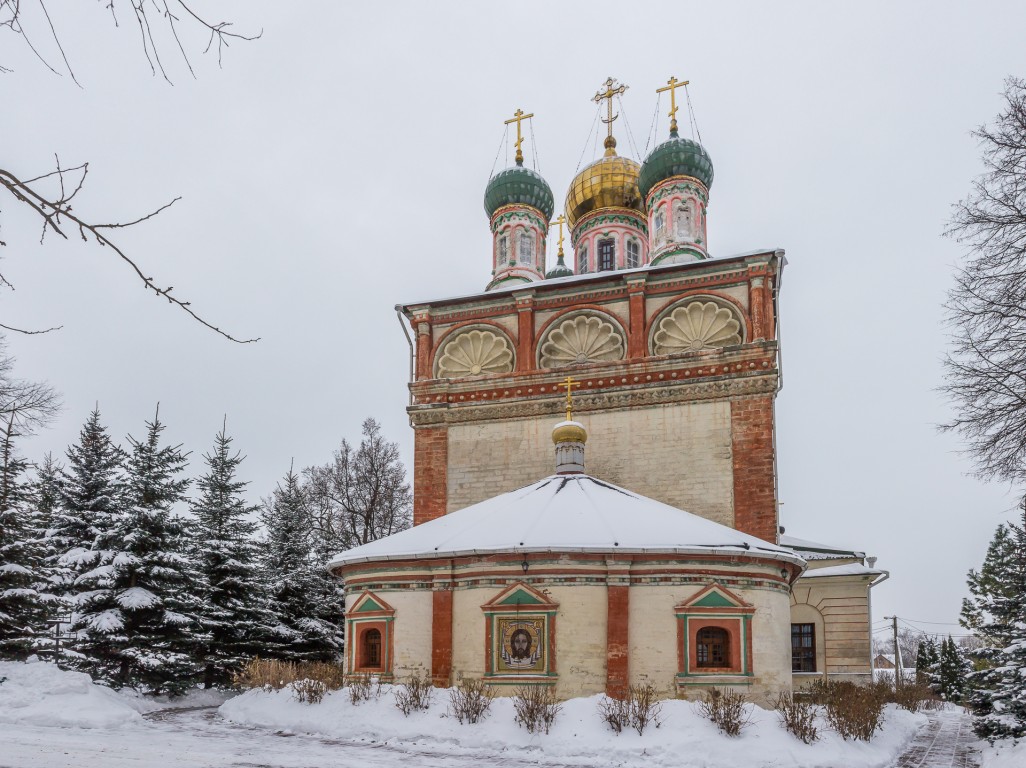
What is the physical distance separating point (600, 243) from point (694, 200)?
12.5 feet

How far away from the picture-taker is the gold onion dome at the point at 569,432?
17.6 m

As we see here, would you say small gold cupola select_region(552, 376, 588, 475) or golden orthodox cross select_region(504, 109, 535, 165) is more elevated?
golden orthodox cross select_region(504, 109, 535, 165)

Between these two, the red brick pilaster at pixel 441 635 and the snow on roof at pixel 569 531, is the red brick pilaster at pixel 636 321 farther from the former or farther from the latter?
the red brick pilaster at pixel 441 635

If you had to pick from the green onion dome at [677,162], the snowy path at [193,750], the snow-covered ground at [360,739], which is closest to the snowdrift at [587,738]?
the snow-covered ground at [360,739]

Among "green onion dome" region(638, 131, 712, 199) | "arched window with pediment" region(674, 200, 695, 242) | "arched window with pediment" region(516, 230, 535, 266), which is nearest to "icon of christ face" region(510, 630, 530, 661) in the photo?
"arched window with pediment" region(674, 200, 695, 242)

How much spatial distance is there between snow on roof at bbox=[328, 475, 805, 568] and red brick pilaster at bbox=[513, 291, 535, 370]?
13.8ft

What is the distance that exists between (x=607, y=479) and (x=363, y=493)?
1437 cm

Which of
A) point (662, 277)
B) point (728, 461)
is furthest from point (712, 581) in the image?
point (662, 277)

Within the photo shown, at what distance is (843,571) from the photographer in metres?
21.1

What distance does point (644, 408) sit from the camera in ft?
62.6

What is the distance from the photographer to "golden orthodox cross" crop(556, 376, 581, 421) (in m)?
18.1

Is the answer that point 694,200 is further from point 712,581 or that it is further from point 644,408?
point 712,581

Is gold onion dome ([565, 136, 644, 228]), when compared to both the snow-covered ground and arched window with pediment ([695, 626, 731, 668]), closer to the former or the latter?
arched window with pediment ([695, 626, 731, 668])

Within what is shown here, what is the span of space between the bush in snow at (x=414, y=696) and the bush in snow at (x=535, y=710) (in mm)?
1475
